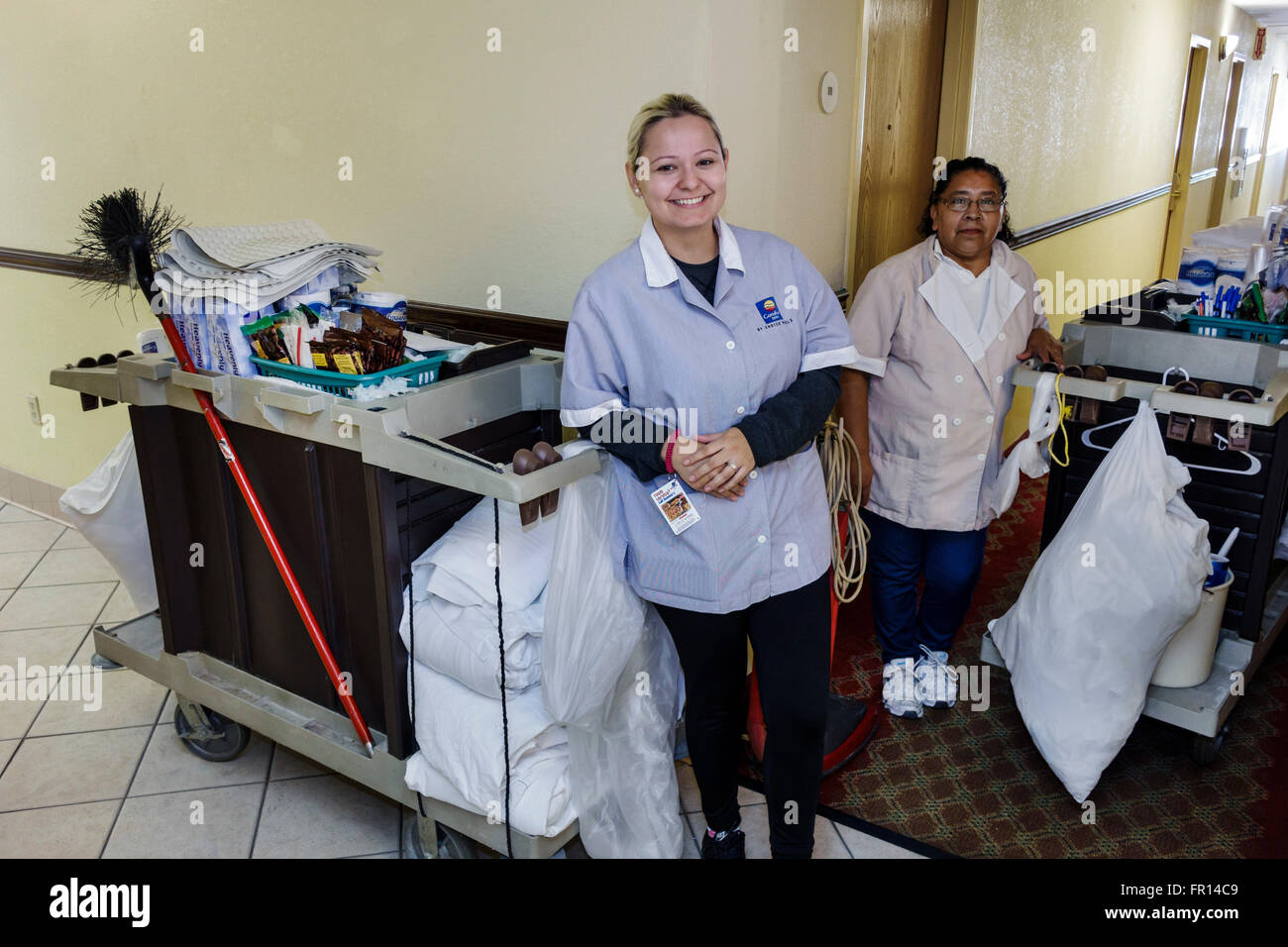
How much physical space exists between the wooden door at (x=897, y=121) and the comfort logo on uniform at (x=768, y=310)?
4.06 feet

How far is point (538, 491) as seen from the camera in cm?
162

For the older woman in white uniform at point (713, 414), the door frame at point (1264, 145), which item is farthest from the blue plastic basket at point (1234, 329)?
the door frame at point (1264, 145)

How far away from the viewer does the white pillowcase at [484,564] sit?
189 centimetres

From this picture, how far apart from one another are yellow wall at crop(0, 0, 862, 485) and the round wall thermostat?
1.2 inches

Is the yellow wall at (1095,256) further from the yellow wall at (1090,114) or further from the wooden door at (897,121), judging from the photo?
the wooden door at (897,121)

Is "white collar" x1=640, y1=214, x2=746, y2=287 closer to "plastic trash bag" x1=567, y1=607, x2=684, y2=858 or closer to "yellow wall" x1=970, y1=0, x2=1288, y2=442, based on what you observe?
"plastic trash bag" x1=567, y1=607, x2=684, y2=858

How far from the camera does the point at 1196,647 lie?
230 centimetres

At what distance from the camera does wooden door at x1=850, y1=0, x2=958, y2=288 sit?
2.83 meters

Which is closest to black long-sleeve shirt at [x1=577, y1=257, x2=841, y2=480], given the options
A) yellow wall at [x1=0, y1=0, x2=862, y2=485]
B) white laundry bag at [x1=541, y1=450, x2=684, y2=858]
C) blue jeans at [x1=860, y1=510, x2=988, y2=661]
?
white laundry bag at [x1=541, y1=450, x2=684, y2=858]
